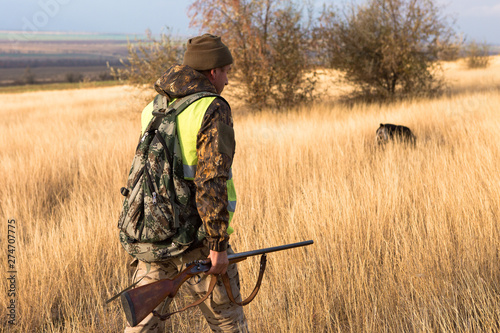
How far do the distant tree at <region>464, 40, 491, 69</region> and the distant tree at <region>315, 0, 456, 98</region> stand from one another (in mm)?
21631

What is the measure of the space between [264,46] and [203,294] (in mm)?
10053

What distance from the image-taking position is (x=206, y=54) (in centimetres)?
199

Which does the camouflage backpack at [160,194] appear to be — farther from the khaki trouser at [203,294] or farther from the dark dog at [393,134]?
the dark dog at [393,134]

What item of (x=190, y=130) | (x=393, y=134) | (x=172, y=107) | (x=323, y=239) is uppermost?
(x=172, y=107)

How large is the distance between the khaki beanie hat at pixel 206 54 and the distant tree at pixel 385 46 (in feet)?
Answer: 36.2

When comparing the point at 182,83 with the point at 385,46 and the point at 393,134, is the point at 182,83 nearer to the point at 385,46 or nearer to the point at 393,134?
the point at 393,134

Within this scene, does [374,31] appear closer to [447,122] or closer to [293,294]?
[447,122]

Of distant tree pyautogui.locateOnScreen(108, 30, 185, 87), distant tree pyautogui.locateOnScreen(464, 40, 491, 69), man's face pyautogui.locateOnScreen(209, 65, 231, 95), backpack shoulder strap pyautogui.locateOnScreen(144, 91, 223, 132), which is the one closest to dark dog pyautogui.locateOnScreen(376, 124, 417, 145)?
man's face pyautogui.locateOnScreen(209, 65, 231, 95)

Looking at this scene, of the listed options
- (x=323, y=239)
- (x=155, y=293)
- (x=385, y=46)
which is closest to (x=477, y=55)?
(x=385, y=46)

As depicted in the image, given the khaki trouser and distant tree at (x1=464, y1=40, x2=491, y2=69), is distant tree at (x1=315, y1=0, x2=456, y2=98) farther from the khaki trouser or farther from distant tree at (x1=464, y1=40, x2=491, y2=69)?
distant tree at (x1=464, y1=40, x2=491, y2=69)

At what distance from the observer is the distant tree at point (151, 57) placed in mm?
11977

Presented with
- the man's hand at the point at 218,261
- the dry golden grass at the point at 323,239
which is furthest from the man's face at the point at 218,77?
the dry golden grass at the point at 323,239

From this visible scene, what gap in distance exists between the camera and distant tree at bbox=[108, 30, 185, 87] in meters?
12.0

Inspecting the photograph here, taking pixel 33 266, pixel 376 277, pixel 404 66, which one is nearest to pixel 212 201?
pixel 376 277
